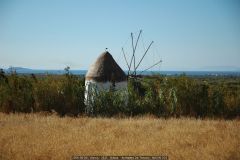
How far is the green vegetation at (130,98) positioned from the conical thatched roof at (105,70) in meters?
0.64

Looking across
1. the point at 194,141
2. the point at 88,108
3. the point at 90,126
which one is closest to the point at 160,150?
the point at 194,141

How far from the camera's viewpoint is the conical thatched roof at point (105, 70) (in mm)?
16438

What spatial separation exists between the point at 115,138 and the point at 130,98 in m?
5.56

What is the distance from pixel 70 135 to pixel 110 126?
197cm

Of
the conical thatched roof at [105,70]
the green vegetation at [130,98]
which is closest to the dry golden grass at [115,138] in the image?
the green vegetation at [130,98]

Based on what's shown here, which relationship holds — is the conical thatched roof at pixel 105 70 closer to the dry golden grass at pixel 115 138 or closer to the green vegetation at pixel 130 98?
the green vegetation at pixel 130 98

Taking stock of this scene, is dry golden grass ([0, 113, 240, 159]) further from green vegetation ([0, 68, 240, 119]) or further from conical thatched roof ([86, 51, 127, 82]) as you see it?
conical thatched roof ([86, 51, 127, 82])

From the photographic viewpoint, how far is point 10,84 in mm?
17219

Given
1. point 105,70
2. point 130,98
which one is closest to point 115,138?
point 130,98

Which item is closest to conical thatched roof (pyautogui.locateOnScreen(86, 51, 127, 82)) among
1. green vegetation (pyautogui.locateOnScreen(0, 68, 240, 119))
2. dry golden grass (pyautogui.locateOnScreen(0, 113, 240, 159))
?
green vegetation (pyautogui.locateOnScreen(0, 68, 240, 119))

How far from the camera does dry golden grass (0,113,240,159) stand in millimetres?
9312

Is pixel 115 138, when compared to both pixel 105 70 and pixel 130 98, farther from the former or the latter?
pixel 105 70

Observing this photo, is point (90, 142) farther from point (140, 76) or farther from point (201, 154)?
point (140, 76)

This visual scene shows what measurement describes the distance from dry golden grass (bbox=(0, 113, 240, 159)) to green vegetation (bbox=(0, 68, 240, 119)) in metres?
1.96
